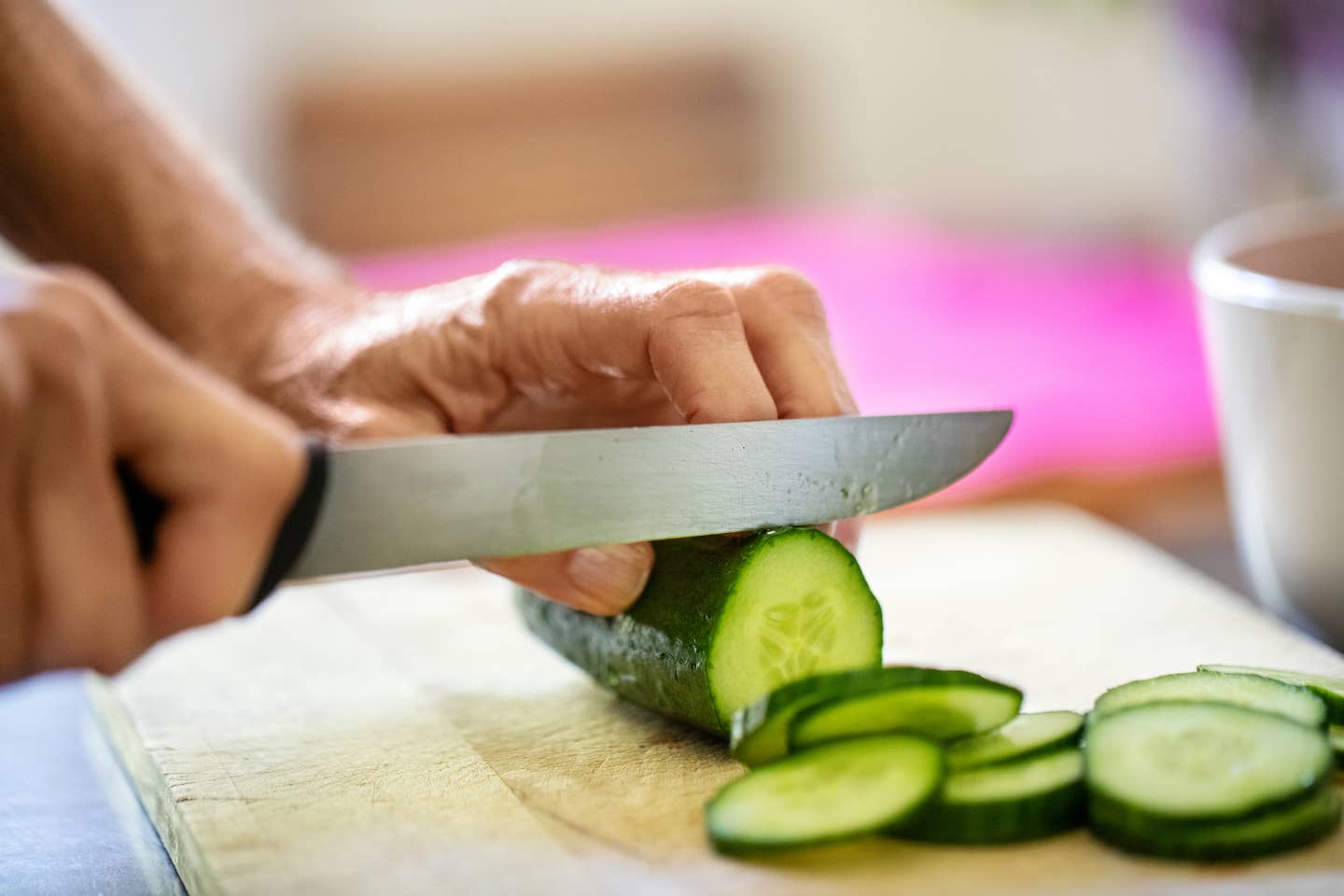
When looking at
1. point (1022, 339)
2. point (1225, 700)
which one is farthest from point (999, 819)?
point (1022, 339)

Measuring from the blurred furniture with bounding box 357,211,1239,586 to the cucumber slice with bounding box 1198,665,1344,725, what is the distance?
3.78 feet

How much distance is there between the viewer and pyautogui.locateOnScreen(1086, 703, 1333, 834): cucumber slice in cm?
115

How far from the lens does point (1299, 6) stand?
356 centimetres

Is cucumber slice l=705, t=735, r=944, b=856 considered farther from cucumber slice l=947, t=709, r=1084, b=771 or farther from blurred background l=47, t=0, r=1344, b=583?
blurred background l=47, t=0, r=1344, b=583

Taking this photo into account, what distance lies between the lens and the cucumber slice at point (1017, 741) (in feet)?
4.27

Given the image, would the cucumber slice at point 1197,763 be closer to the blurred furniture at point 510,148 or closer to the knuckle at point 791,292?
the knuckle at point 791,292

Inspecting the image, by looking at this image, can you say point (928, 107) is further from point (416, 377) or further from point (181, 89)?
point (416, 377)

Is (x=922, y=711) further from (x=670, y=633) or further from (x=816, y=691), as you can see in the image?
(x=670, y=633)

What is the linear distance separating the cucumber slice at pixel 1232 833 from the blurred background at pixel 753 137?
2.85 metres

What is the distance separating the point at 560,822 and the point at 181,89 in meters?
7.28

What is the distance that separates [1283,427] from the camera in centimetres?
168

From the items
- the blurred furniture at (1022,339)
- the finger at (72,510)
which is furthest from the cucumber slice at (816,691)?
the blurred furniture at (1022,339)

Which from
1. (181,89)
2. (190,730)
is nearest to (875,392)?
(190,730)

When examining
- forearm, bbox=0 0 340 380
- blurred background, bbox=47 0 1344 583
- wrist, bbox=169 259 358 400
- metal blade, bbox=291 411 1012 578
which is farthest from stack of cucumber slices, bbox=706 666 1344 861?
blurred background, bbox=47 0 1344 583
